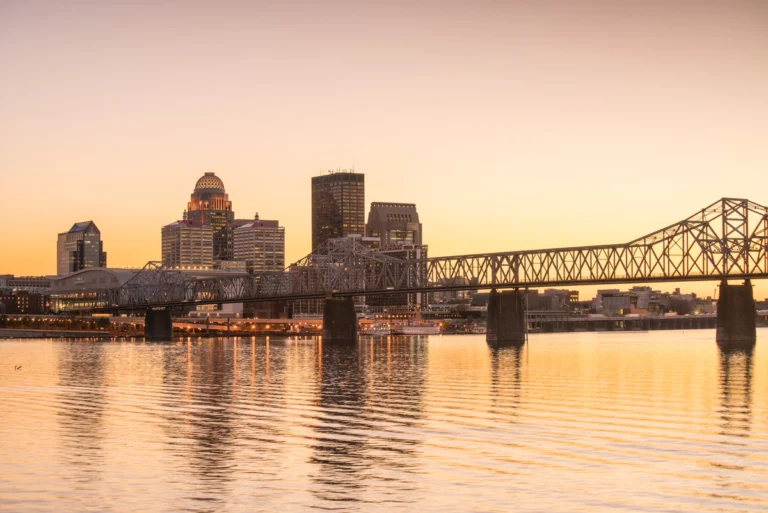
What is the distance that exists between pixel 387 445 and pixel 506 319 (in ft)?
425

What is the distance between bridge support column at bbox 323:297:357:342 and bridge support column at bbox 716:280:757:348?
59.3 metres

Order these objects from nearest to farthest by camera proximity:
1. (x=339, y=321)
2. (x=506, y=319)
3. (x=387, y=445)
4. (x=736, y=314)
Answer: (x=387, y=445), (x=736, y=314), (x=506, y=319), (x=339, y=321)

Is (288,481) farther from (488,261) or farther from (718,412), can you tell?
(488,261)

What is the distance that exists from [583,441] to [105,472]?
1681 centimetres

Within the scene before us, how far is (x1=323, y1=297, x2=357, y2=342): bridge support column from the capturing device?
597 feet

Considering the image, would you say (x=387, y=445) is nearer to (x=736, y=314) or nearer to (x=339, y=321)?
(x=736, y=314)

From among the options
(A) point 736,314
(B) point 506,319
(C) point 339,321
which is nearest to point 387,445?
(A) point 736,314

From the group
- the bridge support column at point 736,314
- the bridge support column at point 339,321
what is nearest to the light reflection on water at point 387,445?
the bridge support column at point 736,314

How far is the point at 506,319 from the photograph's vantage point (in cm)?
16700

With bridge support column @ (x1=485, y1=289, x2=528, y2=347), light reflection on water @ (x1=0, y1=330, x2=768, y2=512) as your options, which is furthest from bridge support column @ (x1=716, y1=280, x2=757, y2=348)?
light reflection on water @ (x1=0, y1=330, x2=768, y2=512)

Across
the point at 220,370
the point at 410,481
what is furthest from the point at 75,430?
the point at 220,370

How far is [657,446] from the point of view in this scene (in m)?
38.2

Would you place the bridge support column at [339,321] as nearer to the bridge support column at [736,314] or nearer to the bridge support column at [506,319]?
the bridge support column at [506,319]

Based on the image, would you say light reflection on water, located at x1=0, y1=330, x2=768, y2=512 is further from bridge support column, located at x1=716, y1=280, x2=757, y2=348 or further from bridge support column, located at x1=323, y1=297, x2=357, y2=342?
bridge support column, located at x1=323, y1=297, x2=357, y2=342
